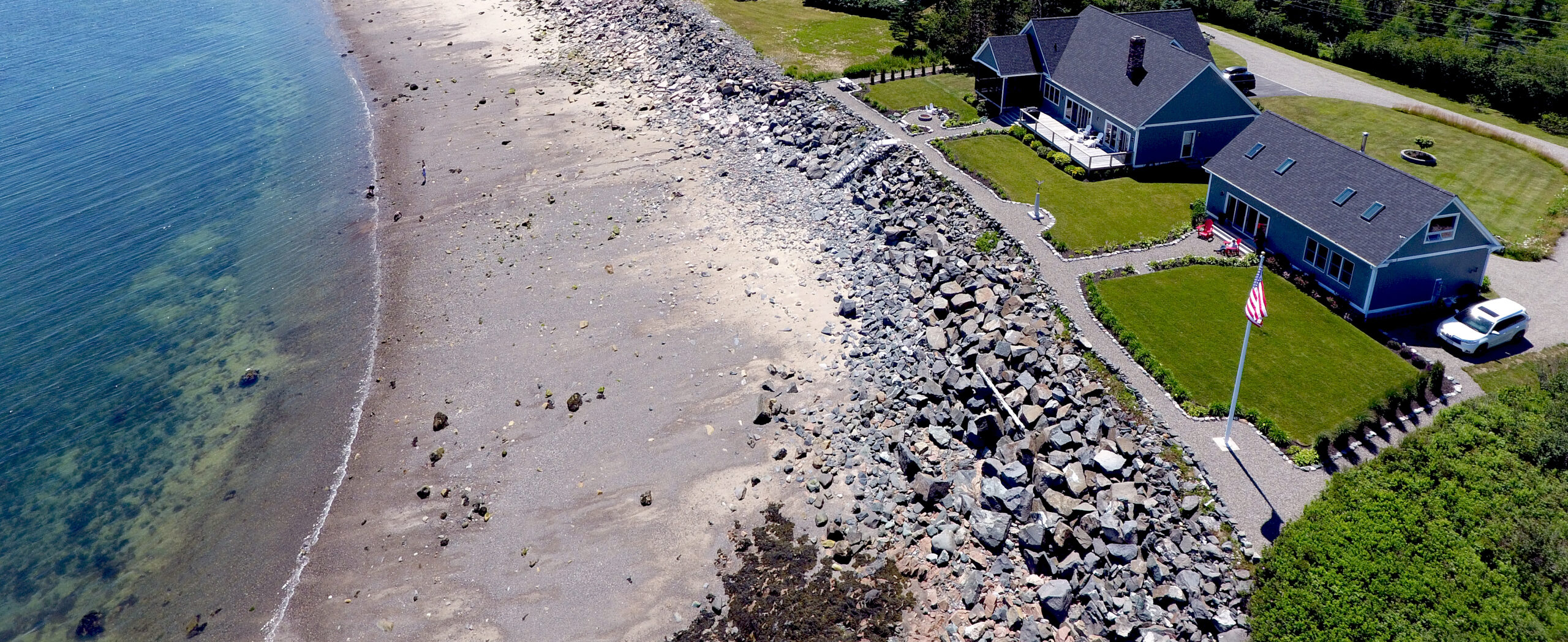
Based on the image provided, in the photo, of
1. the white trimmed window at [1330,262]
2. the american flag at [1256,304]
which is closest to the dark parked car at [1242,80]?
the white trimmed window at [1330,262]

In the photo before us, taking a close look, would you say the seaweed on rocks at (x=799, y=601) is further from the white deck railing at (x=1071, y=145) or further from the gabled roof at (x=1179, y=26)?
the gabled roof at (x=1179, y=26)

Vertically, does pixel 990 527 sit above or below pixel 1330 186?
below

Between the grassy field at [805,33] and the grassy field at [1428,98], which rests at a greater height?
the grassy field at [805,33]

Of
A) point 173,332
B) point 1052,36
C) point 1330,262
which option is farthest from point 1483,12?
point 173,332

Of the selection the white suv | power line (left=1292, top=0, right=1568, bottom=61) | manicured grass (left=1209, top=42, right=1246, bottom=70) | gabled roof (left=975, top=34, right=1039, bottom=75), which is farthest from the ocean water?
power line (left=1292, top=0, right=1568, bottom=61)

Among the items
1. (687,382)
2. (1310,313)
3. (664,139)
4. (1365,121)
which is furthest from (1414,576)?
(664,139)

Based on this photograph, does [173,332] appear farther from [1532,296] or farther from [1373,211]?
[1532,296]

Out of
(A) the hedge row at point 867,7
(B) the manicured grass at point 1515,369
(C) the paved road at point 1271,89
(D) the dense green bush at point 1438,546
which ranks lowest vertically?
(D) the dense green bush at point 1438,546
